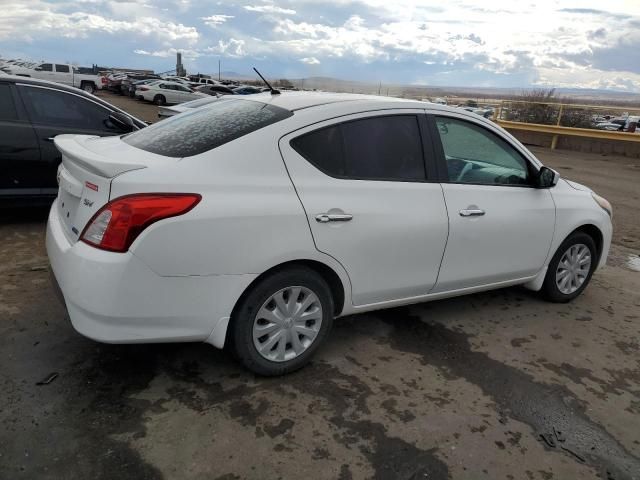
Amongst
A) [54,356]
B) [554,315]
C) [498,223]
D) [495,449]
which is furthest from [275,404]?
[554,315]

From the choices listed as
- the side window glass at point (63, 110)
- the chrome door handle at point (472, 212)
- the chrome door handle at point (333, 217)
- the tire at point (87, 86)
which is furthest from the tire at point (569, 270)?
the tire at point (87, 86)

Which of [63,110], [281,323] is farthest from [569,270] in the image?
[63,110]

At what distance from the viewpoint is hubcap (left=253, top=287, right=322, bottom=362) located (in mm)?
3146

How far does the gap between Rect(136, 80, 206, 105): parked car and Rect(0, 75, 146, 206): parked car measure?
29.8m

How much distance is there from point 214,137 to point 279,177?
0.45 m

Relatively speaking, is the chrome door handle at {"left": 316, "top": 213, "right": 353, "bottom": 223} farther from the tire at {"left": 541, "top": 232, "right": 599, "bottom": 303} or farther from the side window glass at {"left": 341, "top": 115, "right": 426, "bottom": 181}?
the tire at {"left": 541, "top": 232, "right": 599, "bottom": 303}

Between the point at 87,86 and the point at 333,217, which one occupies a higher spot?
the point at 333,217

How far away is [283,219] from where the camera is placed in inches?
119

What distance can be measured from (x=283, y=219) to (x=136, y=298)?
2.83 ft

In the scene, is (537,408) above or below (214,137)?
below

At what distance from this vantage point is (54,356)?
3379 millimetres

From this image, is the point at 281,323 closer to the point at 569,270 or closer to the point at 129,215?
the point at 129,215

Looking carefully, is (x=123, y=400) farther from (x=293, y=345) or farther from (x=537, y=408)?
(x=537, y=408)

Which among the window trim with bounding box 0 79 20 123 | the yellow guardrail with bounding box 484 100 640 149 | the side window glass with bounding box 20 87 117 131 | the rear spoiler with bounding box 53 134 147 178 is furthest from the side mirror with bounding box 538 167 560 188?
the yellow guardrail with bounding box 484 100 640 149
